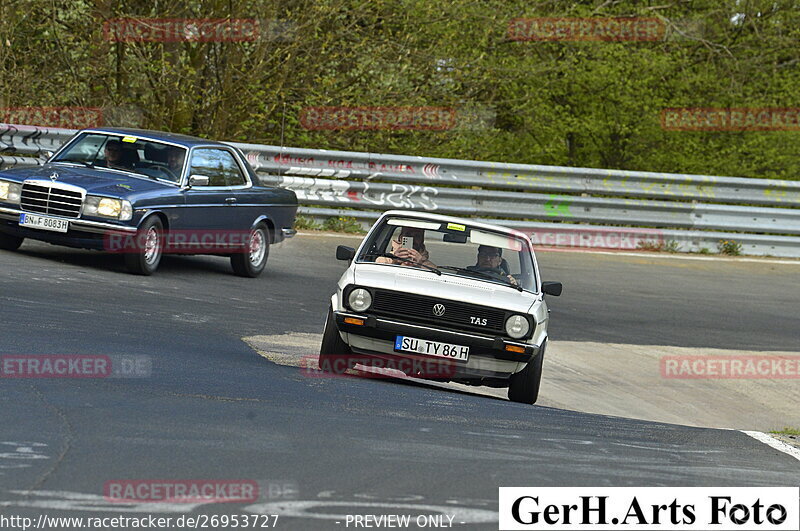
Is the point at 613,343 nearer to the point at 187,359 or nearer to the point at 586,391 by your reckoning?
the point at 586,391

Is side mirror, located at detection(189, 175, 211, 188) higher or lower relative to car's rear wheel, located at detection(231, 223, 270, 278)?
higher

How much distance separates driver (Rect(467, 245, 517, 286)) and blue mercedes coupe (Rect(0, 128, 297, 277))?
4.22 metres

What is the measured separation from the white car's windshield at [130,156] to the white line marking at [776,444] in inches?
282

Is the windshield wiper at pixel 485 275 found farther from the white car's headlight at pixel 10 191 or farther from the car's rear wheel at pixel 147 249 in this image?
the white car's headlight at pixel 10 191

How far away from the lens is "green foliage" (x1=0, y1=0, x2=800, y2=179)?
20219mm

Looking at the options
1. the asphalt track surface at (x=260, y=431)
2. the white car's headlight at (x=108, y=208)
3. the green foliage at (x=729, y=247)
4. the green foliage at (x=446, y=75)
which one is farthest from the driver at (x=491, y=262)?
the green foliage at (x=729, y=247)

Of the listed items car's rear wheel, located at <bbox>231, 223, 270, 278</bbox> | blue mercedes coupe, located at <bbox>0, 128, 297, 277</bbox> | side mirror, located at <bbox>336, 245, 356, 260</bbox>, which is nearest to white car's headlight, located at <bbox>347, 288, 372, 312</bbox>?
side mirror, located at <bbox>336, 245, 356, 260</bbox>

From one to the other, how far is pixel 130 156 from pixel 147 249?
48.6 inches

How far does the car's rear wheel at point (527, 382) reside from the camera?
9109 mm

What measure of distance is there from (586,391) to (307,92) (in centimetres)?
1131

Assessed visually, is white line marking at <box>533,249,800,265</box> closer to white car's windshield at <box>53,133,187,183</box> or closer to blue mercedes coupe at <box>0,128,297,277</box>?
blue mercedes coupe at <box>0,128,297,277</box>

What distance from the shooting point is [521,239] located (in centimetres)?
1014

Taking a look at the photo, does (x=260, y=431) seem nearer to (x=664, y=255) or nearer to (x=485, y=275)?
(x=485, y=275)

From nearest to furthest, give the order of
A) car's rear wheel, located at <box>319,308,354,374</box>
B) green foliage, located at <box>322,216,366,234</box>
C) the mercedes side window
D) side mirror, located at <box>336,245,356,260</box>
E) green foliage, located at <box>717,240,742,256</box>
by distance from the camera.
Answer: car's rear wheel, located at <box>319,308,354,374</box> → side mirror, located at <box>336,245,356,260</box> → the mercedes side window → green foliage, located at <box>322,216,366,234</box> → green foliage, located at <box>717,240,742,256</box>
